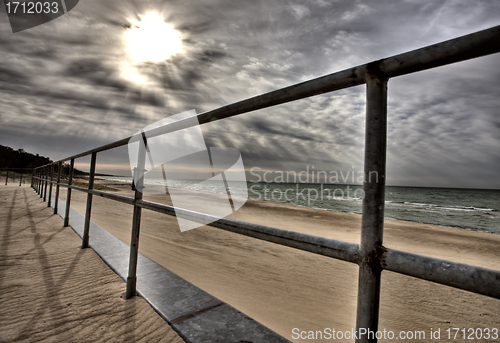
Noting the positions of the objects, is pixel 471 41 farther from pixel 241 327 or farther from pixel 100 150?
pixel 100 150

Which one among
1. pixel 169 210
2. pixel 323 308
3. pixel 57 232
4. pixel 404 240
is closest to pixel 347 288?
pixel 323 308

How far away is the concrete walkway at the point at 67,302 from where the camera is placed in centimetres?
137

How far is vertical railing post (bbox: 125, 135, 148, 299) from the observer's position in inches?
69.1

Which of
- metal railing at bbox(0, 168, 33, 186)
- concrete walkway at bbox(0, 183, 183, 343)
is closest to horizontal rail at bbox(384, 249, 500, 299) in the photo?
concrete walkway at bbox(0, 183, 183, 343)

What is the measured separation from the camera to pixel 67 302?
1.71 metres

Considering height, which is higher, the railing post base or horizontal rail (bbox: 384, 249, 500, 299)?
horizontal rail (bbox: 384, 249, 500, 299)

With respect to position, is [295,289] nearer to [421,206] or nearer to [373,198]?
[373,198]

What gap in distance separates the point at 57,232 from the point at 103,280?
236 cm

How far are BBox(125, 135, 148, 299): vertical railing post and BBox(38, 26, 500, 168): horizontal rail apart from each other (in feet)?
3.53

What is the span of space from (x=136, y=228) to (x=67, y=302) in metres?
0.66

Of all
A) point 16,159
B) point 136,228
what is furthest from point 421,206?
point 16,159

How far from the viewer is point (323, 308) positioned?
95.0 inches

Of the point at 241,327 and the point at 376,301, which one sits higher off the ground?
the point at 376,301

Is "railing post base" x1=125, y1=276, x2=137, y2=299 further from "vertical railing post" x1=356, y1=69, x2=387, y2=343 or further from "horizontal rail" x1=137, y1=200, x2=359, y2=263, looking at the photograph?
"vertical railing post" x1=356, y1=69, x2=387, y2=343
